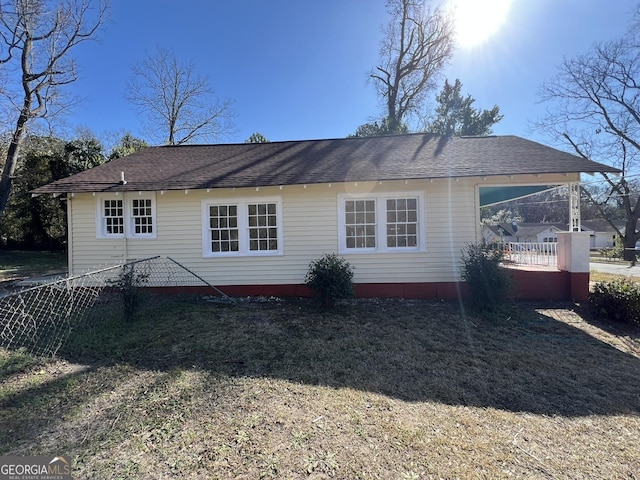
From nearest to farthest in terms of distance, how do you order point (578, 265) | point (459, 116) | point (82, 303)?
point (82, 303), point (578, 265), point (459, 116)

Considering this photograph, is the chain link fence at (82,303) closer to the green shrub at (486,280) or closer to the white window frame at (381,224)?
the white window frame at (381,224)

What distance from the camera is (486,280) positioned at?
21.6ft

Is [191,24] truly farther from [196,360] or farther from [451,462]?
[451,462]

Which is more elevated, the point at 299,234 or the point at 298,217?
the point at 298,217

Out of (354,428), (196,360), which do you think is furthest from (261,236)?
(354,428)

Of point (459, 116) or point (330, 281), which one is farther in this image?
point (459, 116)

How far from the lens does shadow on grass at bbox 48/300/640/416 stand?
12.2 ft

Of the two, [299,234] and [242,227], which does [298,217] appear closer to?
[299,234]

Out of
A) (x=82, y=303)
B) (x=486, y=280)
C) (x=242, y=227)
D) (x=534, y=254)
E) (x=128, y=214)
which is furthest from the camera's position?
(x=534, y=254)

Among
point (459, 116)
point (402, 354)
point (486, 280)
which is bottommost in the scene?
point (402, 354)

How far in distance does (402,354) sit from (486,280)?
10.2ft

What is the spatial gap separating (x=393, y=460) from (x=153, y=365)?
10.9 feet

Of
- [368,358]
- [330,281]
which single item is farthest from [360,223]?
[368,358]

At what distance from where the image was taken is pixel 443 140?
10.2 m
